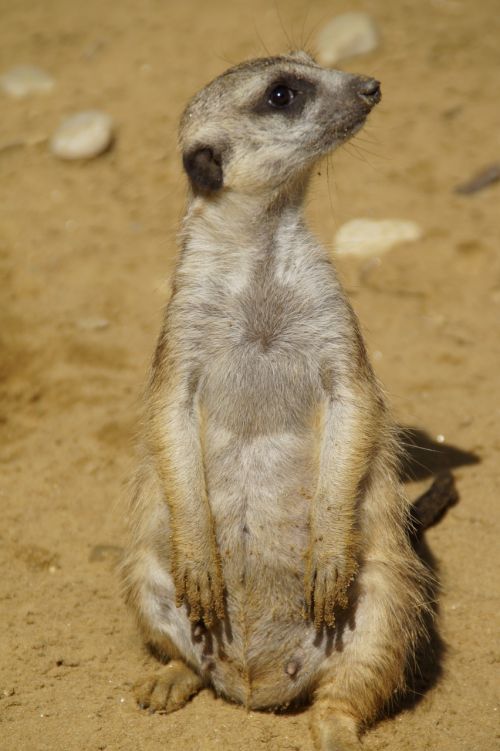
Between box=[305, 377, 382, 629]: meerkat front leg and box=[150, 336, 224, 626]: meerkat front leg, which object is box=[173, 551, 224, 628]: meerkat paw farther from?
box=[305, 377, 382, 629]: meerkat front leg

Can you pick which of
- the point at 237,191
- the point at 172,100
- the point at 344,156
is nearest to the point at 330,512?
the point at 237,191

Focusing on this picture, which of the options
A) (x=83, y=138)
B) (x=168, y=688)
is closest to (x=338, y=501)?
(x=168, y=688)

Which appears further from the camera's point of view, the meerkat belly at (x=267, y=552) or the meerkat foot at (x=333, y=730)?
the meerkat belly at (x=267, y=552)

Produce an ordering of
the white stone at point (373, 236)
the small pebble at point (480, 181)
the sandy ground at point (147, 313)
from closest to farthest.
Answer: the sandy ground at point (147, 313) → the white stone at point (373, 236) → the small pebble at point (480, 181)

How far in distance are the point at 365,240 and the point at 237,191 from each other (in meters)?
2.83

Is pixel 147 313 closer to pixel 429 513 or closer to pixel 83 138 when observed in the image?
pixel 83 138

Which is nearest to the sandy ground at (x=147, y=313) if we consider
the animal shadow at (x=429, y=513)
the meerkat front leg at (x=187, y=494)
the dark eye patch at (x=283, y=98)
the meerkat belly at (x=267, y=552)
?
the animal shadow at (x=429, y=513)

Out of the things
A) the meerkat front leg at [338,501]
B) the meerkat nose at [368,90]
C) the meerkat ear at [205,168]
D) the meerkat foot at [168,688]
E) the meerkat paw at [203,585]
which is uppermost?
the meerkat nose at [368,90]

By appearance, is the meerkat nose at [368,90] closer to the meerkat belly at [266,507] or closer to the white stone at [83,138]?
the meerkat belly at [266,507]

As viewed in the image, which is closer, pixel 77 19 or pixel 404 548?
pixel 404 548

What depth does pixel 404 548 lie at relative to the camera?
125 inches

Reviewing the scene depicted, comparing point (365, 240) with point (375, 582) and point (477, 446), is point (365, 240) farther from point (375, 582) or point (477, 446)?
point (375, 582)

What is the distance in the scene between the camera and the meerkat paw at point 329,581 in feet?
9.69

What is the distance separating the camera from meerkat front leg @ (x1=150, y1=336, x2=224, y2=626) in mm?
3012
